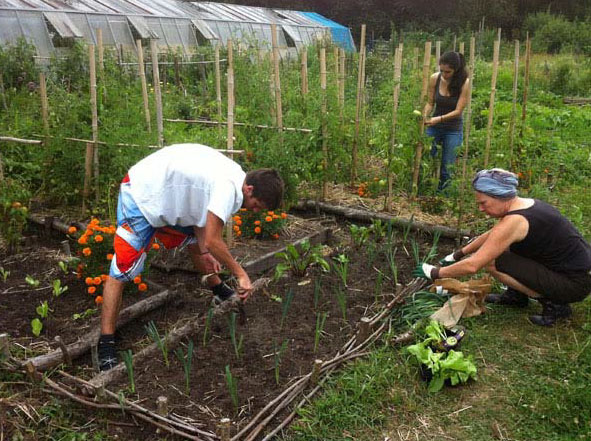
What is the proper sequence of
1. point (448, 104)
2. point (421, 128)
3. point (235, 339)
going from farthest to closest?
point (448, 104), point (421, 128), point (235, 339)

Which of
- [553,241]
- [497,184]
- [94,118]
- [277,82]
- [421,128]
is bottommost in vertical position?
[553,241]

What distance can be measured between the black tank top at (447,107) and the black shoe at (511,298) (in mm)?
2345

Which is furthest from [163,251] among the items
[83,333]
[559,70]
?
[559,70]

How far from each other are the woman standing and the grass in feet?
7.98

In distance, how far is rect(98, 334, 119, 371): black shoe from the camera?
299cm

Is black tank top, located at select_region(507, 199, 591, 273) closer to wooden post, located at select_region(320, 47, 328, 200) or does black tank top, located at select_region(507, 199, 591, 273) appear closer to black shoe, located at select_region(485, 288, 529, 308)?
black shoe, located at select_region(485, 288, 529, 308)

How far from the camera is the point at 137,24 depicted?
1312cm

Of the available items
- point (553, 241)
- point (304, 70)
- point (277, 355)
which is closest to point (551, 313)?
point (553, 241)

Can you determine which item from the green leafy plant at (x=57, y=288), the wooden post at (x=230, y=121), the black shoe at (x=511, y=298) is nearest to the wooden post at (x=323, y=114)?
the wooden post at (x=230, y=121)

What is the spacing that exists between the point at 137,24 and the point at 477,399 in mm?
12698

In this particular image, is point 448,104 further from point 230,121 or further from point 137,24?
point 137,24

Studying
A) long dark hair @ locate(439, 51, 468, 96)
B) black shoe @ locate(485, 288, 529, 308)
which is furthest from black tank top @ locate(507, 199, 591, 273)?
long dark hair @ locate(439, 51, 468, 96)

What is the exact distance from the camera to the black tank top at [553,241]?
11.1ft

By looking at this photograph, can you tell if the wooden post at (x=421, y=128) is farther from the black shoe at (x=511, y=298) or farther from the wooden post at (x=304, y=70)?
the black shoe at (x=511, y=298)
